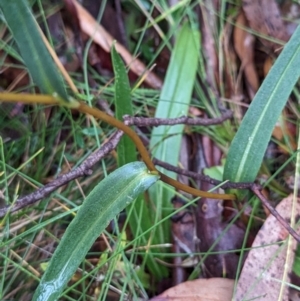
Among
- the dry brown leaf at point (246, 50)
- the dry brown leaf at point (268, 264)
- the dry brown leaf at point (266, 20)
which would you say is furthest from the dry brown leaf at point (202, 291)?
→ the dry brown leaf at point (266, 20)

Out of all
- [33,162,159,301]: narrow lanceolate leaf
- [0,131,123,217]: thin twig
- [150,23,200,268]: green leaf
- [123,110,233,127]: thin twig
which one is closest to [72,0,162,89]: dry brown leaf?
[150,23,200,268]: green leaf

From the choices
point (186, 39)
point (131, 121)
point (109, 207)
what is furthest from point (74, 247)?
point (186, 39)

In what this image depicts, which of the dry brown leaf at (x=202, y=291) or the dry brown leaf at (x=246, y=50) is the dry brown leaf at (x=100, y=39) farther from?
the dry brown leaf at (x=202, y=291)

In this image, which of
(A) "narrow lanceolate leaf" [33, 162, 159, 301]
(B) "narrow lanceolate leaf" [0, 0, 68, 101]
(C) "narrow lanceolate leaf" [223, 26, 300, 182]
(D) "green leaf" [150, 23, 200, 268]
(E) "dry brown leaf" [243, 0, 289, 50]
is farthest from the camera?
(E) "dry brown leaf" [243, 0, 289, 50]

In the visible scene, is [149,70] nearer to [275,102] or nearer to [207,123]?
[207,123]

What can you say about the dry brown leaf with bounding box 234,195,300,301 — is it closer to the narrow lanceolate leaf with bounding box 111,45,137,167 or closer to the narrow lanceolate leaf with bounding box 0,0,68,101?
the narrow lanceolate leaf with bounding box 111,45,137,167

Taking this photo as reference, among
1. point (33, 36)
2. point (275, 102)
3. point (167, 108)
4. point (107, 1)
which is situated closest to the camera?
point (33, 36)

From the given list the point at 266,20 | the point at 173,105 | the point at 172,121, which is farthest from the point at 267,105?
the point at 266,20
